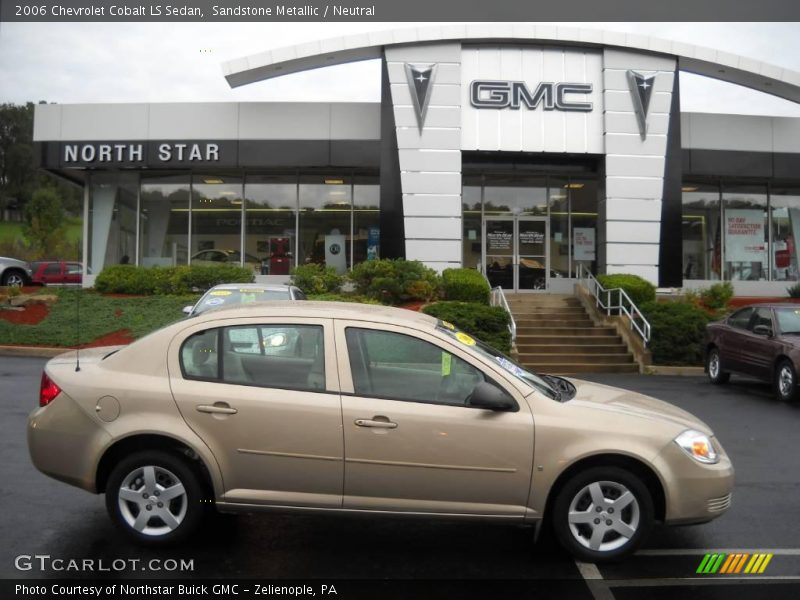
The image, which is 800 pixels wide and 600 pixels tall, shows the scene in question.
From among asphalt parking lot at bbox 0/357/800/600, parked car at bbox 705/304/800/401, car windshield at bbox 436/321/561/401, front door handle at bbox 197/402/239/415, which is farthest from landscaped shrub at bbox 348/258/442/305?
front door handle at bbox 197/402/239/415

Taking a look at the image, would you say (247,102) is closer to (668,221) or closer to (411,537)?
(668,221)

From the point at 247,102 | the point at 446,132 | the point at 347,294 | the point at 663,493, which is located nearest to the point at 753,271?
the point at 446,132

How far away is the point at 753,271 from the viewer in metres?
23.7

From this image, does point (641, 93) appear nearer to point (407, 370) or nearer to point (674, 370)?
point (674, 370)

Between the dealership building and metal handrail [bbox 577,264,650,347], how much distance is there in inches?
43.9

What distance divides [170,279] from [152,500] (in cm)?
1628

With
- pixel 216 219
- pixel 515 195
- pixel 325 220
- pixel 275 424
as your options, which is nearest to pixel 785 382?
pixel 275 424

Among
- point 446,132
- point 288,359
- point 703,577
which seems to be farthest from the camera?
point 446,132

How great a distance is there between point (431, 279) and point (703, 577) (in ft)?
45.8

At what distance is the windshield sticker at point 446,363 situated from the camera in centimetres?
466

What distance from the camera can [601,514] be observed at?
4.46 m

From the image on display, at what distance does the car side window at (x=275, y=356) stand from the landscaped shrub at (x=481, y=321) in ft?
33.6

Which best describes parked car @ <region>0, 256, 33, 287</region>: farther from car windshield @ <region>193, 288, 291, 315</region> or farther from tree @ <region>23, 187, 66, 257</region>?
car windshield @ <region>193, 288, 291, 315</region>

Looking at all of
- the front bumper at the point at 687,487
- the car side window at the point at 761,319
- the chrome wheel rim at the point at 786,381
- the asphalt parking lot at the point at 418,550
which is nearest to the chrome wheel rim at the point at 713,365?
the car side window at the point at 761,319
